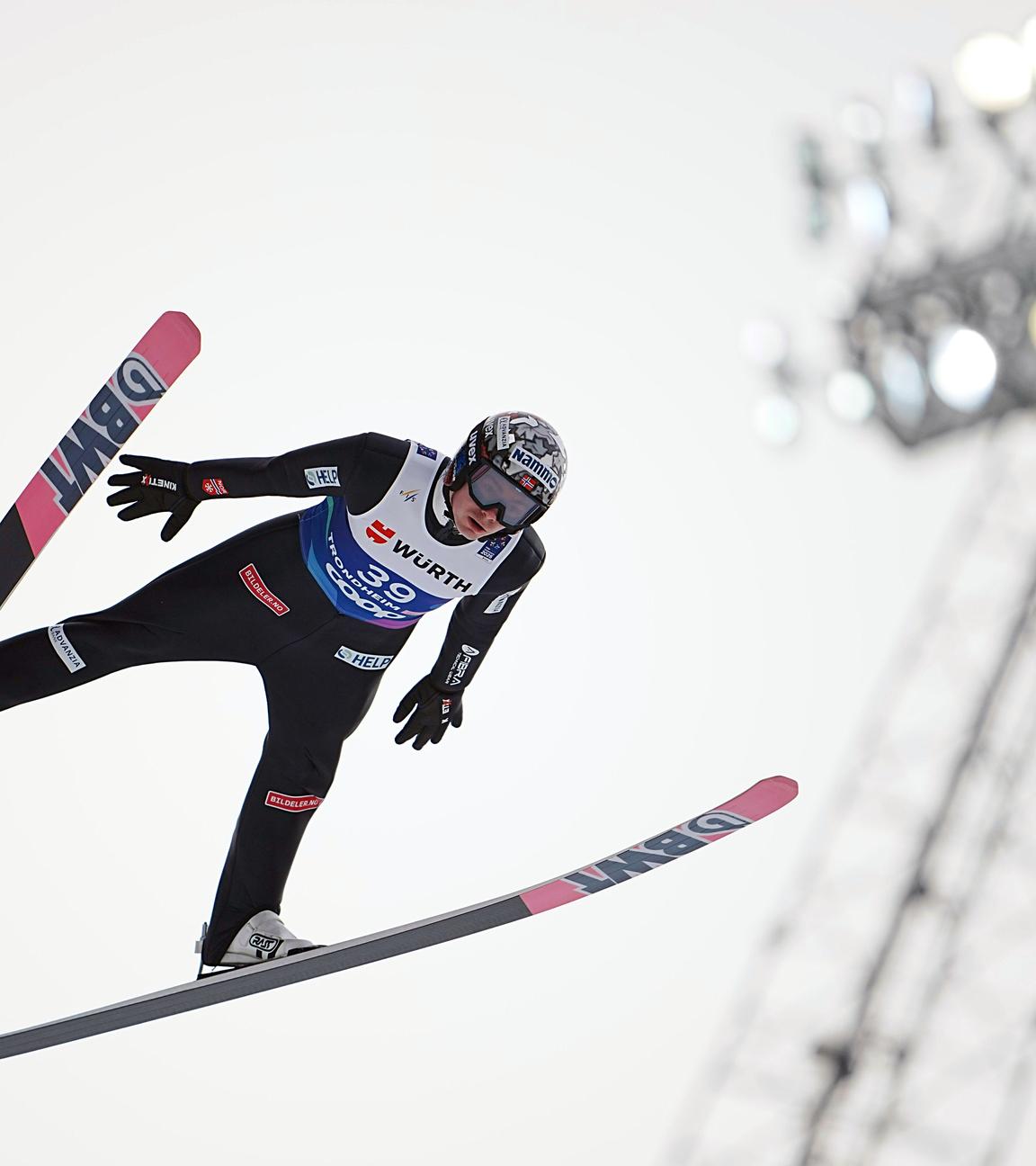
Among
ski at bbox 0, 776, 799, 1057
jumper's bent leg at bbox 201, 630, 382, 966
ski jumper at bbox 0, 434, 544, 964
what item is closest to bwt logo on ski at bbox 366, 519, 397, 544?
ski jumper at bbox 0, 434, 544, 964

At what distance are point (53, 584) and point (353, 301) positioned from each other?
2266 millimetres

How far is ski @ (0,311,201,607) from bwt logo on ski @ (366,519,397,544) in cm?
64

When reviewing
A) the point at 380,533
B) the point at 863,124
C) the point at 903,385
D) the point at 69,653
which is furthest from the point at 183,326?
the point at 863,124

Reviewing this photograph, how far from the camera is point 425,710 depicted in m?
3.97

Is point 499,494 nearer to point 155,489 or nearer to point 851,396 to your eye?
point 155,489

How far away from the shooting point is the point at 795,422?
6.57 metres

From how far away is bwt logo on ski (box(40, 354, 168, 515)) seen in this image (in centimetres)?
362

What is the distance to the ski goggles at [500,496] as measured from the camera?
343 centimetres

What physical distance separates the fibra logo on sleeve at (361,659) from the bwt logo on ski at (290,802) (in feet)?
1.37

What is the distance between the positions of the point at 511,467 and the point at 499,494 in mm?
76

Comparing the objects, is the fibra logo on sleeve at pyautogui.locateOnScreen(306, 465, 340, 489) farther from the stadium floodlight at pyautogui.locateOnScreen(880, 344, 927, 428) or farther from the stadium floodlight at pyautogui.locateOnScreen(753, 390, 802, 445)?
the stadium floodlight at pyautogui.locateOnScreen(753, 390, 802, 445)

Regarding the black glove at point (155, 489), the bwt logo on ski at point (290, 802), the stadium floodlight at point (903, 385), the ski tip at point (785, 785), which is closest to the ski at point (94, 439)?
the black glove at point (155, 489)

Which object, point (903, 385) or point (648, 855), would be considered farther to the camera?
point (903, 385)

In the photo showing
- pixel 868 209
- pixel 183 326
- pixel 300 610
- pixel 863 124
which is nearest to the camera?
pixel 183 326
